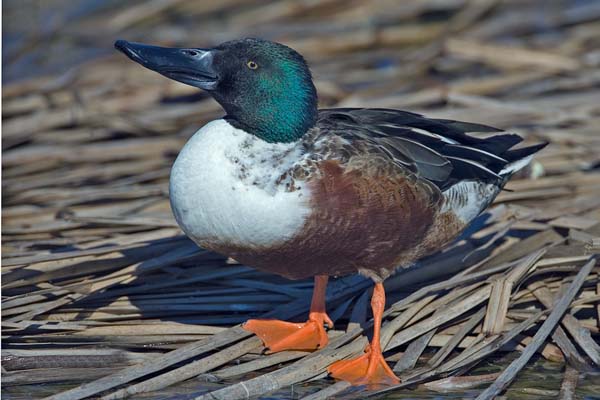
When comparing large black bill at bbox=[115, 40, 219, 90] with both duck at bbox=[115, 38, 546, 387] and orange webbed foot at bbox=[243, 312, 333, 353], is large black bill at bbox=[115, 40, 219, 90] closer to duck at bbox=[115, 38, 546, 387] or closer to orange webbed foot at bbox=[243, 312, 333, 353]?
duck at bbox=[115, 38, 546, 387]

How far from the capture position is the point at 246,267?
14.9 feet

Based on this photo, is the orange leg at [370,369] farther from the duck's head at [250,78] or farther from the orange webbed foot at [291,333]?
the duck's head at [250,78]

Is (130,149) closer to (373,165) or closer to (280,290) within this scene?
(280,290)

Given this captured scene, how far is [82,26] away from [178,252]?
4.23 m

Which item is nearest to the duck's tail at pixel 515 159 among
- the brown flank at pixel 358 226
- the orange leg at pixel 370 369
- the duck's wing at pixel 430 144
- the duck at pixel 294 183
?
the duck's wing at pixel 430 144

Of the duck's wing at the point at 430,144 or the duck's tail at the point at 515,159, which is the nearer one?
the duck's wing at the point at 430,144

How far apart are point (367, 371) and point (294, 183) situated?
752 millimetres

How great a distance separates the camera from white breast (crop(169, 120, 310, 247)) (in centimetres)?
355

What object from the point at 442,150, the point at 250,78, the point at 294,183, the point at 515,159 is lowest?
the point at 515,159

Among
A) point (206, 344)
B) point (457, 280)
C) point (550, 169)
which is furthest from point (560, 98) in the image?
point (206, 344)

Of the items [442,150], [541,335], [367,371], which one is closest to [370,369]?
[367,371]

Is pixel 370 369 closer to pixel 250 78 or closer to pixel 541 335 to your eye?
pixel 541 335

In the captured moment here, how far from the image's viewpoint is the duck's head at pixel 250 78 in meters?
3.72

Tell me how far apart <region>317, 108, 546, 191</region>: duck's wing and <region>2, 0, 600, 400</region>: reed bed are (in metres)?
0.43
